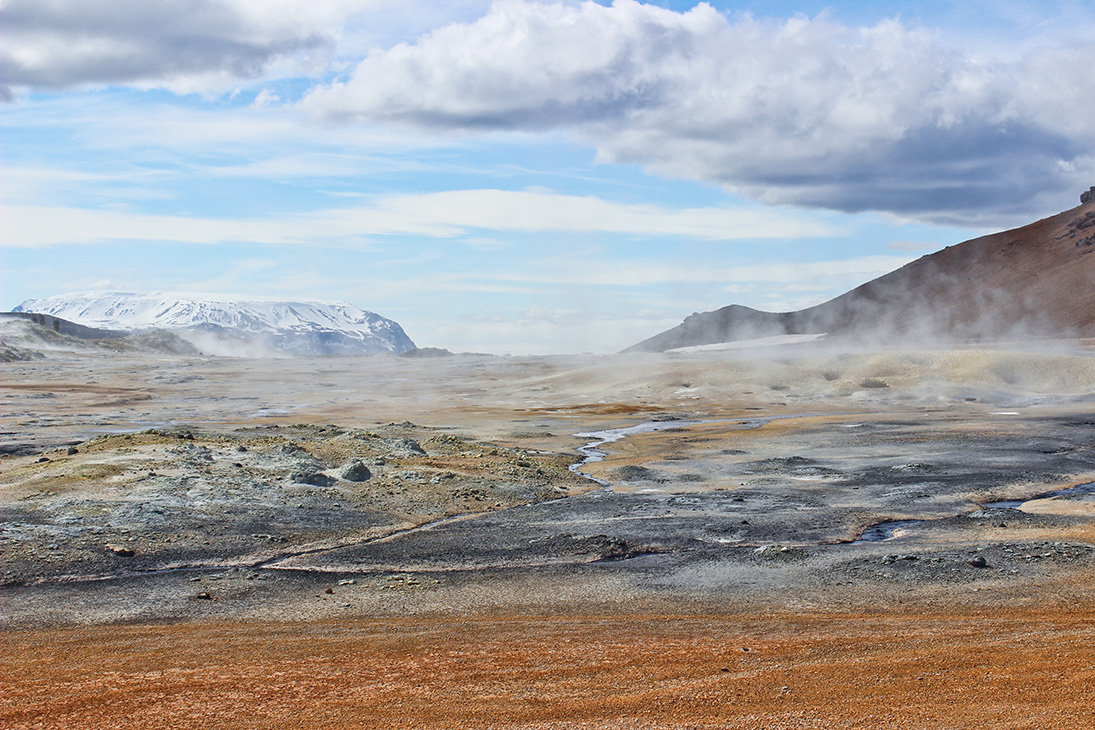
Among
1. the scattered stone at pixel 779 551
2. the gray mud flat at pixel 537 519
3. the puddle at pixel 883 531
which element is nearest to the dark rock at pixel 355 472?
the gray mud flat at pixel 537 519

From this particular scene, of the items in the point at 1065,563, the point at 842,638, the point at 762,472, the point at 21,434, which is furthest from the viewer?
the point at 21,434

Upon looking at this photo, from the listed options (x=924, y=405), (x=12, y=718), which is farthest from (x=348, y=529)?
(x=924, y=405)

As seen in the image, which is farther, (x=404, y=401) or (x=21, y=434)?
(x=404, y=401)

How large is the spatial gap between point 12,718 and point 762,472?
23517 millimetres

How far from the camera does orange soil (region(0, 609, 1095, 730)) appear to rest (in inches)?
342

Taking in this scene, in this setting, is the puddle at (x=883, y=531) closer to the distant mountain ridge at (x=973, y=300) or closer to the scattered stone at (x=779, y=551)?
the scattered stone at (x=779, y=551)

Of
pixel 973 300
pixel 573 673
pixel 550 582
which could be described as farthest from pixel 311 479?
pixel 973 300

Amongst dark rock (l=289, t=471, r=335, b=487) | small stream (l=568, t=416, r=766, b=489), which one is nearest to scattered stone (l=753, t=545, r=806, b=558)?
small stream (l=568, t=416, r=766, b=489)

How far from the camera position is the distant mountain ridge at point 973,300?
147 meters

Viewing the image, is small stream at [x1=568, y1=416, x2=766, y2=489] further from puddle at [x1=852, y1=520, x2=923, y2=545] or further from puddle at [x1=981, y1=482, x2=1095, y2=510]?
puddle at [x1=981, y1=482, x2=1095, y2=510]

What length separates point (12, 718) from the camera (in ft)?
29.0

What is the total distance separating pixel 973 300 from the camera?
6540 inches

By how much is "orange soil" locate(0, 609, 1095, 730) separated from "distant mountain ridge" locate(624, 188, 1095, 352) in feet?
417

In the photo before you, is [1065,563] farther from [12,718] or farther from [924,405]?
[924,405]
